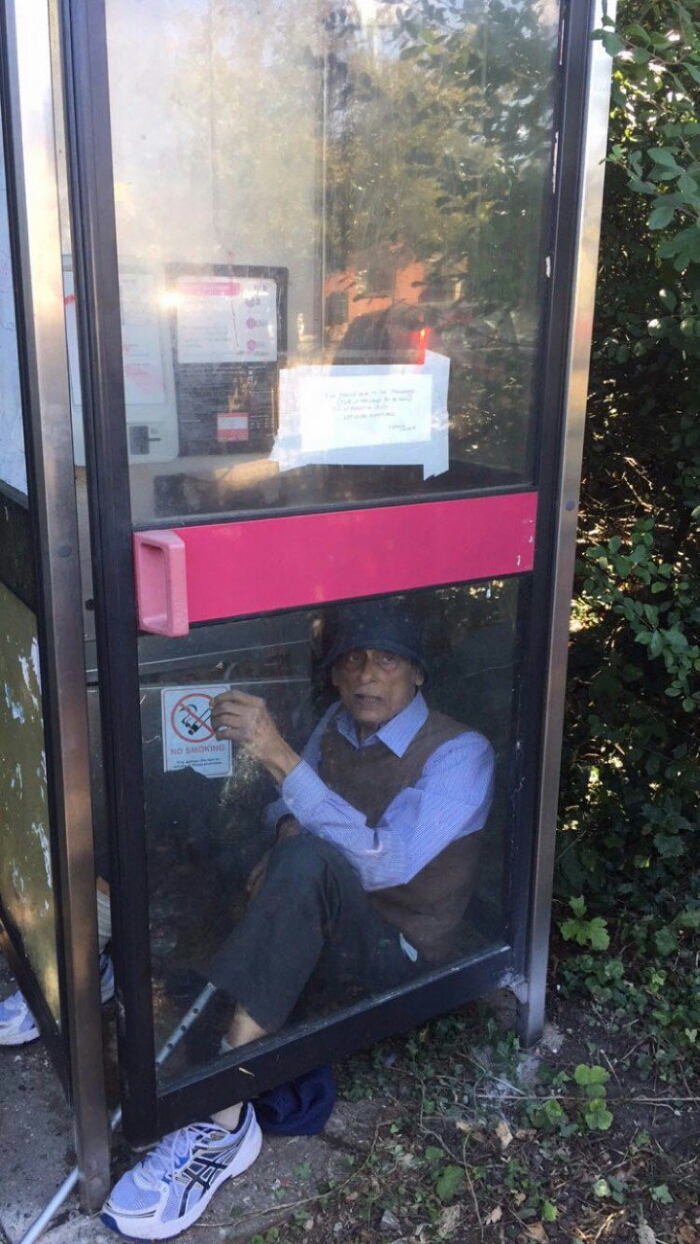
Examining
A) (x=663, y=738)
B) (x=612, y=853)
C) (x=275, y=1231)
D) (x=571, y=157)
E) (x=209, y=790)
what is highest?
(x=571, y=157)

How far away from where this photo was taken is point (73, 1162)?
218 centimetres

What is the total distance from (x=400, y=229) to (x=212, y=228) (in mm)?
363

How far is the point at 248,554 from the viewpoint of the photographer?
1805mm

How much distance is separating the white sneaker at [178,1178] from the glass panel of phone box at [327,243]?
4.07 feet

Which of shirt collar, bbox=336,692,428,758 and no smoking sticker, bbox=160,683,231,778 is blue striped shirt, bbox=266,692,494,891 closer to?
shirt collar, bbox=336,692,428,758

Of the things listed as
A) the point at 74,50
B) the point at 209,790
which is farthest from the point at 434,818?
the point at 74,50

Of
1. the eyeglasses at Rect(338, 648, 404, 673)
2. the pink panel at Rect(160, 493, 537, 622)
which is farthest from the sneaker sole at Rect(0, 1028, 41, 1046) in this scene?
the pink panel at Rect(160, 493, 537, 622)

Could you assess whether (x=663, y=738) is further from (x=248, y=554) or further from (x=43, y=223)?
(x=43, y=223)

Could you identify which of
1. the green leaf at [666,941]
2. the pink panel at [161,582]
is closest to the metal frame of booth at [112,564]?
the pink panel at [161,582]

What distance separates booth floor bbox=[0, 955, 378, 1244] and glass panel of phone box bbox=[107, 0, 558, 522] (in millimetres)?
1333

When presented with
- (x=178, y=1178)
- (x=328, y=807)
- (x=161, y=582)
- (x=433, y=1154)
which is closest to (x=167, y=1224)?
(x=178, y=1178)

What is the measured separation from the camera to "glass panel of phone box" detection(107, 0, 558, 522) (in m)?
1.66

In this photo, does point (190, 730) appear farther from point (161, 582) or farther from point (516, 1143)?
point (516, 1143)

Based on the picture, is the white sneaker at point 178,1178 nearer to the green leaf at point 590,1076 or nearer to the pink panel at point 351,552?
the green leaf at point 590,1076
